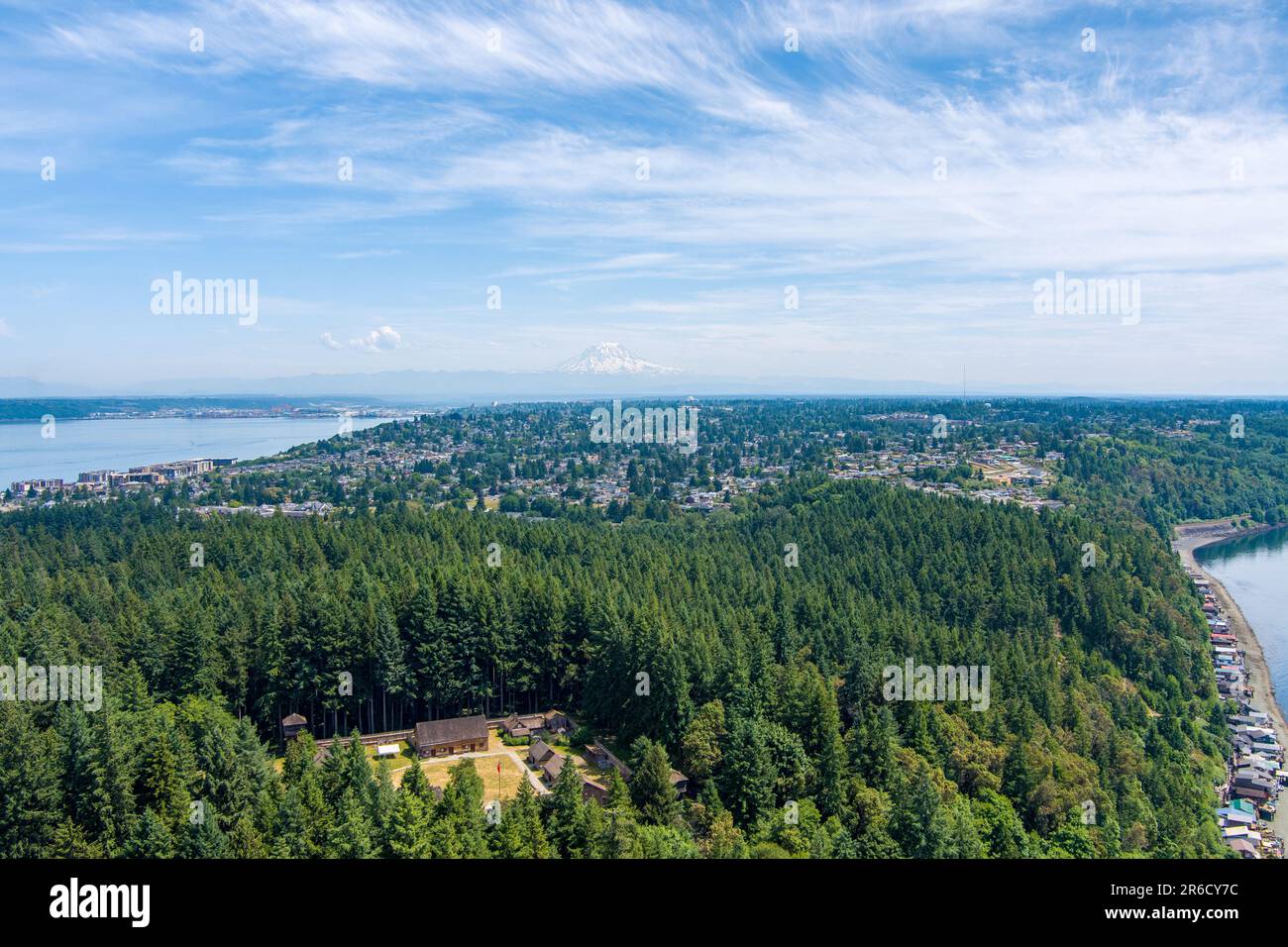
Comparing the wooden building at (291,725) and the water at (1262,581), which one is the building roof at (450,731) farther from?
the water at (1262,581)

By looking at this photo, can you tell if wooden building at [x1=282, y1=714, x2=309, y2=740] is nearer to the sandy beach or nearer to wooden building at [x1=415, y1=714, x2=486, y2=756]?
wooden building at [x1=415, y1=714, x2=486, y2=756]

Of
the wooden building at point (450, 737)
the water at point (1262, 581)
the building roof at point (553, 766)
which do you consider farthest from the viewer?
the water at point (1262, 581)

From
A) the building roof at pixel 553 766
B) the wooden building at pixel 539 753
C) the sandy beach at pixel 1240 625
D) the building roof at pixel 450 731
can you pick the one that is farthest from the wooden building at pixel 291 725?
the sandy beach at pixel 1240 625

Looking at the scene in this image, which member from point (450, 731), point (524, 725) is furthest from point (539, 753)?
point (450, 731)

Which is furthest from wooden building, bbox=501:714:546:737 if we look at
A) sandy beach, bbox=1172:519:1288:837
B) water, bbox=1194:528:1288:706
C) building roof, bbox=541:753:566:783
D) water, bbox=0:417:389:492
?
water, bbox=0:417:389:492
